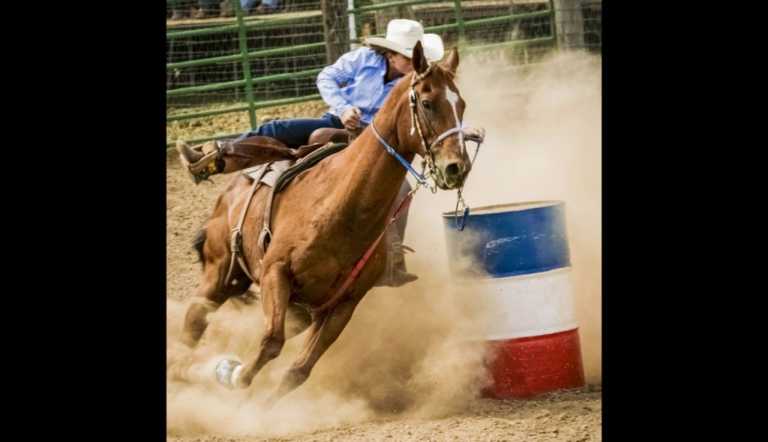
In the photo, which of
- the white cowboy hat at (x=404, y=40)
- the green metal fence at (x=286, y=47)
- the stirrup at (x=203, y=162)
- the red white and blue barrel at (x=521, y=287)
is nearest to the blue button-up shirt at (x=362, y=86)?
the white cowboy hat at (x=404, y=40)

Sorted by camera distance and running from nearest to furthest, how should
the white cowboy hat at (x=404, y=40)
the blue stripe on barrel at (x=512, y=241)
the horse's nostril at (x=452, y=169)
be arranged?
1. the horse's nostril at (x=452, y=169)
2. the blue stripe on barrel at (x=512, y=241)
3. the white cowboy hat at (x=404, y=40)

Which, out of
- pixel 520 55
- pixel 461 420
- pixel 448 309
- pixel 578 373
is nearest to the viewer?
pixel 461 420

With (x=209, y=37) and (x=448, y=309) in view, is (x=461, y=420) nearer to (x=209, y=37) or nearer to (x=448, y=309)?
(x=448, y=309)

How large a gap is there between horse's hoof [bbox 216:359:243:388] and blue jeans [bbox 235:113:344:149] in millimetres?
1275

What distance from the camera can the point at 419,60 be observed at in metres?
5.25

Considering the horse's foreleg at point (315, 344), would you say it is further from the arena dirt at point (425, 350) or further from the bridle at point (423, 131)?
the bridle at point (423, 131)

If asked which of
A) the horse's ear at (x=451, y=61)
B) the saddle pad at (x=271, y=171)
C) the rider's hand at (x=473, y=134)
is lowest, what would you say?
the saddle pad at (x=271, y=171)

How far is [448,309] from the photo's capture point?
21.5 feet

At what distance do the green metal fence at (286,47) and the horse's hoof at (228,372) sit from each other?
4.36 m

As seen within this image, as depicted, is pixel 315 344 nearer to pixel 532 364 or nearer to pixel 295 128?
pixel 532 364

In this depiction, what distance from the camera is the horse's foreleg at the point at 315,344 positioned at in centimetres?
564

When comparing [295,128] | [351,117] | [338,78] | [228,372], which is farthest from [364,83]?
[228,372]
